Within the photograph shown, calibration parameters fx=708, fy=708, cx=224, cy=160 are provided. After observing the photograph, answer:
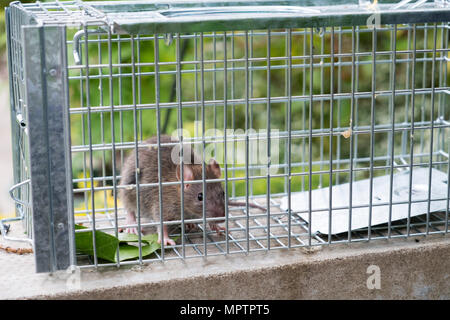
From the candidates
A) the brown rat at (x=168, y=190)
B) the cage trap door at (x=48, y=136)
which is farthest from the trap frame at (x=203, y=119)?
the brown rat at (x=168, y=190)

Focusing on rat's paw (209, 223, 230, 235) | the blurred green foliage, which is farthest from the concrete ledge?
the blurred green foliage

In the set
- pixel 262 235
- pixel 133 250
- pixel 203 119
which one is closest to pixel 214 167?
pixel 262 235

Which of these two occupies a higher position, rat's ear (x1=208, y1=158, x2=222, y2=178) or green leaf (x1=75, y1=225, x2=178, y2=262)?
rat's ear (x1=208, y1=158, x2=222, y2=178)

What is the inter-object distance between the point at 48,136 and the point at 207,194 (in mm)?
916

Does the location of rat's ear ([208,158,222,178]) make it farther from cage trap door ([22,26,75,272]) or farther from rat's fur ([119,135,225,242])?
cage trap door ([22,26,75,272])

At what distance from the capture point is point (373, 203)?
3176 millimetres

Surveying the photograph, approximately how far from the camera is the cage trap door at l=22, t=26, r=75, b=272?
2256 mm

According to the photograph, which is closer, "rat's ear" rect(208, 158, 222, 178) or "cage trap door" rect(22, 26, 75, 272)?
"cage trap door" rect(22, 26, 75, 272)

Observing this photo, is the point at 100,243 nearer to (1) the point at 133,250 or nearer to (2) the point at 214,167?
(1) the point at 133,250

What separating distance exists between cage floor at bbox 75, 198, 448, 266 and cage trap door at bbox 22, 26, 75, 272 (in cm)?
23

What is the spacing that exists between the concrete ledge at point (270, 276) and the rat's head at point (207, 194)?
0.42 metres

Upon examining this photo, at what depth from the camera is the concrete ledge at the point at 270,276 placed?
7.86ft

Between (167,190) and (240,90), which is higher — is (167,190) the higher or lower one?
the lower one

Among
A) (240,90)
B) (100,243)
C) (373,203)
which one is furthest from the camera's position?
(240,90)
